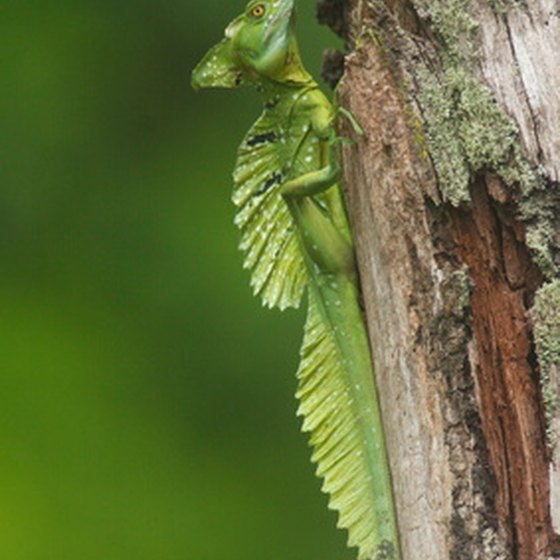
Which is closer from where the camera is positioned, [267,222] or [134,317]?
[267,222]

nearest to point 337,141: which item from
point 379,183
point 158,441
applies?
point 379,183

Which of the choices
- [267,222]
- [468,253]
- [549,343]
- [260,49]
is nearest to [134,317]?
[267,222]

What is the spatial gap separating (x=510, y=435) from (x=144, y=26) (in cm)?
357

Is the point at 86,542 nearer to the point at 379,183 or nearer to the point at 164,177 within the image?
the point at 164,177

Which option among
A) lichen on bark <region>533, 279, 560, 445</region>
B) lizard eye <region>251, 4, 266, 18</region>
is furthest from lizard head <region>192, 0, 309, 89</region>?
lichen on bark <region>533, 279, 560, 445</region>

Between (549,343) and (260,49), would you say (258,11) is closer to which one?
(260,49)

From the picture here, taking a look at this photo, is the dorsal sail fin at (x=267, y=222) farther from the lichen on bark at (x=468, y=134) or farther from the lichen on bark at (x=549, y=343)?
the lichen on bark at (x=549, y=343)

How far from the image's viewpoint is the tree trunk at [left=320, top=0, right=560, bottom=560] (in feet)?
12.2

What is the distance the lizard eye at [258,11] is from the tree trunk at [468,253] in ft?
2.45

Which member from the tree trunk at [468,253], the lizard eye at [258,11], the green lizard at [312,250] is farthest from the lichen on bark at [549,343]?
the lizard eye at [258,11]

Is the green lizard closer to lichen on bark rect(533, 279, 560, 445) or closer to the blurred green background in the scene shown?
lichen on bark rect(533, 279, 560, 445)

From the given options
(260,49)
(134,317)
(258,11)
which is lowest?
(134,317)

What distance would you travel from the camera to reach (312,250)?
460 centimetres

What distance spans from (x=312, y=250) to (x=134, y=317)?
2.11 meters
